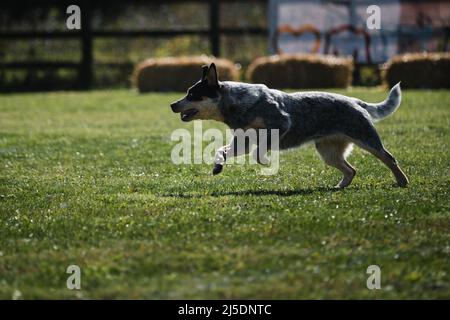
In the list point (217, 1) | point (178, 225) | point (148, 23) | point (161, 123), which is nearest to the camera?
point (178, 225)

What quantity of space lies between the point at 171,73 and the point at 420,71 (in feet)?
21.9

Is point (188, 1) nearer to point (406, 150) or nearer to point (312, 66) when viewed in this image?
point (312, 66)

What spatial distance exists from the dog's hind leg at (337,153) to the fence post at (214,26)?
16895 millimetres

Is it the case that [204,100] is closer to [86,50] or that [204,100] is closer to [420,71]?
[420,71]

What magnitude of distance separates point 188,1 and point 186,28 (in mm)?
932

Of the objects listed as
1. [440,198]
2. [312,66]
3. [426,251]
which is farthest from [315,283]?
[312,66]

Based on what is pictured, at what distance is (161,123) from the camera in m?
15.2

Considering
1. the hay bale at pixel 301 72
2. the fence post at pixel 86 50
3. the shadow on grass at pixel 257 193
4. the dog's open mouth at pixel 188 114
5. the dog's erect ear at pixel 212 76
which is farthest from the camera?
the fence post at pixel 86 50

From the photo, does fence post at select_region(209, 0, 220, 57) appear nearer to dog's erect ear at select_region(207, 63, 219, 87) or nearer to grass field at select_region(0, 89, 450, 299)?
grass field at select_region(0, 89, 450, 299)

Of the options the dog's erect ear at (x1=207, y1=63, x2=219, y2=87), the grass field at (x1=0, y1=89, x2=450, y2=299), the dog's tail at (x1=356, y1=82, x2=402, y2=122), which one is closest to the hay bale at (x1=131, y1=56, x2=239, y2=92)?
the grass field at (x1=0, y1=89, x2=450, y2=299)

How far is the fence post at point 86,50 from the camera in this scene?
83.7ft

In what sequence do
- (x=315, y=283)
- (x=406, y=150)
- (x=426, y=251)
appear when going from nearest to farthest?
1. (x=315, y=283)
2. (x=426, y=251)
3. (x=406, y=150)

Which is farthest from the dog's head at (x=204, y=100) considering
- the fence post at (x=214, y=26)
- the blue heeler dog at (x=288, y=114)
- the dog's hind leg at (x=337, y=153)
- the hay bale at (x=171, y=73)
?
the fence post at (x=214, y=26)

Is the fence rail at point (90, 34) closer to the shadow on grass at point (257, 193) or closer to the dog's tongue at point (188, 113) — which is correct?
the dog's tongue at point (188, 113)
